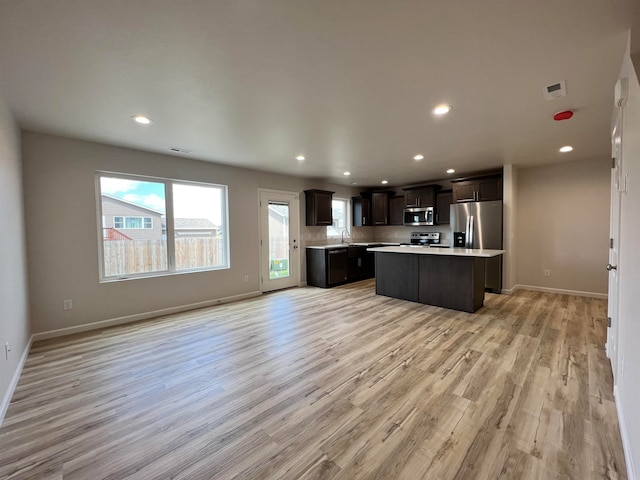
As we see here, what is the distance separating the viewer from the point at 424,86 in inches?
88.4

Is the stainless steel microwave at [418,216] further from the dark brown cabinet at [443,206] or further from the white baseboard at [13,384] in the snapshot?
the white baseboard at [13,384]

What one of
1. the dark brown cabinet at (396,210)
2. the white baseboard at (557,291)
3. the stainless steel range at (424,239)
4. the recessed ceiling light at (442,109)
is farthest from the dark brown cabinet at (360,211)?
the recessed ceiling light at (442,109)

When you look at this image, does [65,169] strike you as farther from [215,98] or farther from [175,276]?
[215,98]

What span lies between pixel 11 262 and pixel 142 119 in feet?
5.75

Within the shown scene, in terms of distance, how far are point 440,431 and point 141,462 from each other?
1.76 m

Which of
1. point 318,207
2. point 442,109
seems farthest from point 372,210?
point 442,109

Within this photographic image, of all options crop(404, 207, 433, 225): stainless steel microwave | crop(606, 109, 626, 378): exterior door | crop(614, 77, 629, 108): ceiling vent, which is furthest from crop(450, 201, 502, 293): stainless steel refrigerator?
crop(614, 77, 629, 108): ceiling vent

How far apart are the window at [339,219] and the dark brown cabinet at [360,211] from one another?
19 cm

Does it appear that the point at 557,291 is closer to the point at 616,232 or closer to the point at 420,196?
the point at 420,196

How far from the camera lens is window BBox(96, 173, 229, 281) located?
3795mm

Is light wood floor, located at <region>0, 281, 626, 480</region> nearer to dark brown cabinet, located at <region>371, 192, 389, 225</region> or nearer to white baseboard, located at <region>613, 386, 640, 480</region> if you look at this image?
white baseboard, located at <region>613, 386, 640, 480</region>

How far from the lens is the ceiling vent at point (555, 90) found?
7.25 feet

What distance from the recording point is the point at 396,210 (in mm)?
7395

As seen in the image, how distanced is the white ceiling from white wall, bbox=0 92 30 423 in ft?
1.30
